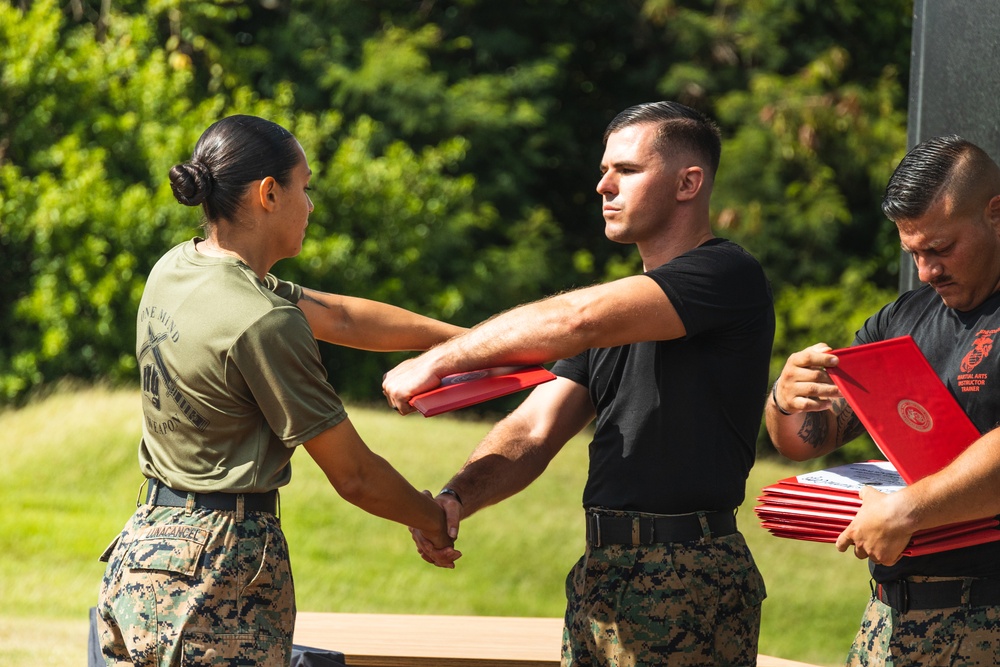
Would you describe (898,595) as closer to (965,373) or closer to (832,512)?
(832,512)

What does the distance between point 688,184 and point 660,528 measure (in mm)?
852

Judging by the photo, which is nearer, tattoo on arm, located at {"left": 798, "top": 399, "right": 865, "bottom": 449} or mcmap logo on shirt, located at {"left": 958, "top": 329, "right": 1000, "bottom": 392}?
mcmap logo on shirt, located at {"left": 958, "top": 329, "right": 1000, "bottom": 392}

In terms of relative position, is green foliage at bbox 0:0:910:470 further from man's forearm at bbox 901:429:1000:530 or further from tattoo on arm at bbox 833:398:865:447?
man's forearm at bbox 901:429:1000:530

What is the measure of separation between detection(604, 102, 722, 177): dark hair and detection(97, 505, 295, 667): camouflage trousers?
133cm

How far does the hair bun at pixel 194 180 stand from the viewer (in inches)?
106

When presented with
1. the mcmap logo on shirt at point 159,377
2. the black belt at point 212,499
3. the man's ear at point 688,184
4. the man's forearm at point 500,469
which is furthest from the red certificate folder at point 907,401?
the mcmap logo on shirt at point 159,377

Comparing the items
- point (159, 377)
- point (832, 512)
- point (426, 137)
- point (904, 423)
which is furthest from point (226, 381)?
point (426, 137)

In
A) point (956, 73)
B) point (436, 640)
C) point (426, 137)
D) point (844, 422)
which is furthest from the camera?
point (426, 137)

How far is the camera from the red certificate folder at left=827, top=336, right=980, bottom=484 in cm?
254

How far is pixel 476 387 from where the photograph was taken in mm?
2750

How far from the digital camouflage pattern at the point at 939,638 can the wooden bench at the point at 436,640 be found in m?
1.62

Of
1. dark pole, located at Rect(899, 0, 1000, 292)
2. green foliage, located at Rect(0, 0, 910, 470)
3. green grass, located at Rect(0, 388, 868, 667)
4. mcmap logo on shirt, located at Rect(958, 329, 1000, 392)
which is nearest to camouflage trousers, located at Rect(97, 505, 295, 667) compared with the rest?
mcmap logo on shirt, located at Rect(958, 329, 1000, 392)

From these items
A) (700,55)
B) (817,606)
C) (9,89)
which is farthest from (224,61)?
(817,606)

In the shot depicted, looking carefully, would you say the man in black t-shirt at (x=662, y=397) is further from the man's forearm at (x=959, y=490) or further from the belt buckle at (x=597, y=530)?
the man's forearm at (x=959, y=490)
